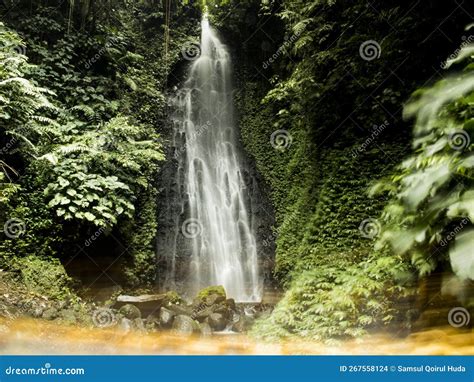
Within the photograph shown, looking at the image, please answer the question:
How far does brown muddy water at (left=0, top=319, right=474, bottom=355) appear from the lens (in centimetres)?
339

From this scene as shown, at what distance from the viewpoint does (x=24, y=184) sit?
7.46m

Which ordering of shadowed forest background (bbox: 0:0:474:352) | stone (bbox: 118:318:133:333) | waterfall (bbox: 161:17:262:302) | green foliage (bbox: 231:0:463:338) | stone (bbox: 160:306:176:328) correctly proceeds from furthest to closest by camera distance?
waterfall (bbox: 161:17:262:302) → stone (bbox: 160:306:176:328) → stone (bbox: 118:318:133:333) → green foliage (bbox: 231:0:463:338) → shadowed forest background (bbox: 0:0:474:352)

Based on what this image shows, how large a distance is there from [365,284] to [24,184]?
655cm

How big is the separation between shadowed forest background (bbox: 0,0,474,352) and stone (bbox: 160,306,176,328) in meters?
0.05

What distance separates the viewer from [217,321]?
24.2 feet

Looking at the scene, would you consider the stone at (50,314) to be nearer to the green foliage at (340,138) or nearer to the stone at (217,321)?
the stone at (217,321)

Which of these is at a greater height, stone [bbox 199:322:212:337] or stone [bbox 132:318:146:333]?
stone [bbox 132:318:146:333]

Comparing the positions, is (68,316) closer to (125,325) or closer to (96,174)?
(125,325)

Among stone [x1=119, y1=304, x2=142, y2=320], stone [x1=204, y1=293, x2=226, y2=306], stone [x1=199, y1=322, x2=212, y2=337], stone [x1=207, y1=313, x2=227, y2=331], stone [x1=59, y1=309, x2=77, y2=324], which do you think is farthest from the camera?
stone [x1=204, y1=293, x2=226, y2=306]

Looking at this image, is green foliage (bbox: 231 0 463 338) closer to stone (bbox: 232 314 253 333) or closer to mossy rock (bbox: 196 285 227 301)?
stone (bbox: 232 314 253 333)

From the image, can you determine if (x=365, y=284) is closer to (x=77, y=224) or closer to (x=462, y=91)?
(x=462, y=91)

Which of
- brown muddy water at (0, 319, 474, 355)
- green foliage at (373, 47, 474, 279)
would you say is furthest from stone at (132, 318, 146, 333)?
green foliage at (373, 47, 474, 279)

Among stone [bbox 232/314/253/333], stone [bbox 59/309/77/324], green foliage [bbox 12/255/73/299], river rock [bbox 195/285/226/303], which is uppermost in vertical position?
green foliage [bbox 12/255/73/299]

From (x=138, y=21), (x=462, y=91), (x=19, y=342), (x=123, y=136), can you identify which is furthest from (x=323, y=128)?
(x=138, y=21)
